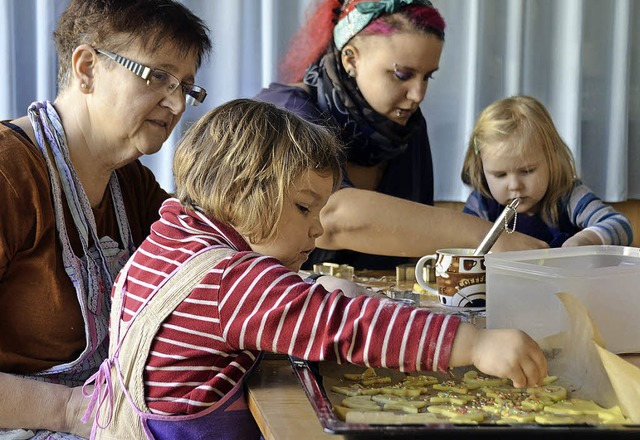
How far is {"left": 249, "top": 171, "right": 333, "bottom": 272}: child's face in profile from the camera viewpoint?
1021 millimetres

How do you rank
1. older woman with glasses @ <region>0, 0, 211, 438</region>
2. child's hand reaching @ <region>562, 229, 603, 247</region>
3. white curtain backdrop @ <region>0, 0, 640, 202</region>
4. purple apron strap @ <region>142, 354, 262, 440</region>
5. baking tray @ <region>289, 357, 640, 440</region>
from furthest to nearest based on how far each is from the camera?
white curtain backdrop @ <region>0, 0, 640, 202</region>, child's hand reaching @ <region>562, 229, 603, 247</region>, older woman with glasses @ <region>0, 0, 211, 438</region>, purple apron strap @ <region>142, 354, 262, 440</region>, baking tray @ <region>289, 357, 640, 440</region>

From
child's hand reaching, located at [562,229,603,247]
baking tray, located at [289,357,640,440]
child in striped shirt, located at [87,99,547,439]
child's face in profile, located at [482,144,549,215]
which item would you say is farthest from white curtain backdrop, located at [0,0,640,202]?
baking tray, located at [289,357,640,440]

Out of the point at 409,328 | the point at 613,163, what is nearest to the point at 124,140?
the point at 409,328

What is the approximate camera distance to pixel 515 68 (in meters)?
3.09

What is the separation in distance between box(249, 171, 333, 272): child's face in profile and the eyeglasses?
453mm

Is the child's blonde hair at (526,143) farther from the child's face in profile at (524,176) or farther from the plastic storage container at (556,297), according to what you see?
the plastic storage container at (556,297)

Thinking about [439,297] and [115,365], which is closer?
[115,365]

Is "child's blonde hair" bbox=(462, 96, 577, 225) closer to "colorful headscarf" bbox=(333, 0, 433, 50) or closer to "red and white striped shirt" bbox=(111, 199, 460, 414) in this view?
"colorful headscarf" bbox=(333, 0, 433, 50)

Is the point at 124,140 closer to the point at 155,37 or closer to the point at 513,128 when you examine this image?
the point at 155,37

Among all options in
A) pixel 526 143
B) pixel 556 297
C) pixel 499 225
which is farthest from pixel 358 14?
pixel 556 297

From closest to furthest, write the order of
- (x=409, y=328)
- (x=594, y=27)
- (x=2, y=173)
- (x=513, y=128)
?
(x=409, y=328) → (x=2, y=173) → (x=513, y=128) → (x=594, y=27)

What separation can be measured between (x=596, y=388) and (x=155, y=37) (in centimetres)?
90

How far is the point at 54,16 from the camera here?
2566 mm

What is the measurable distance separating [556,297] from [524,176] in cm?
129
